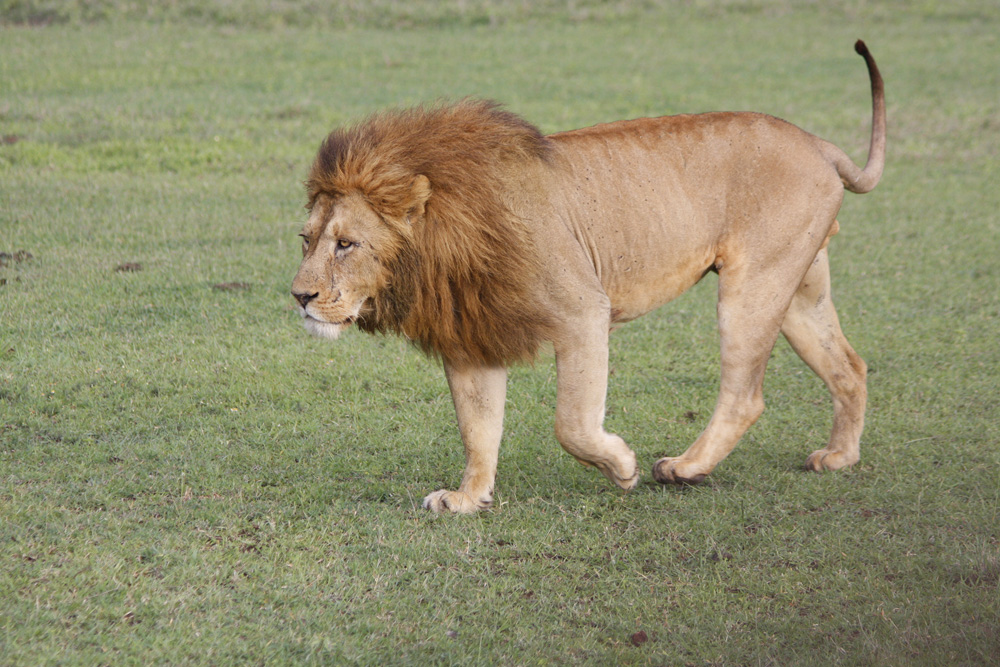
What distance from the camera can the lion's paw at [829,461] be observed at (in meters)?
4.84

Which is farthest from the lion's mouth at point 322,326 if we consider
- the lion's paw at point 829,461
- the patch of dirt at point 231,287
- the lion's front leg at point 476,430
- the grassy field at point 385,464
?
the patch of dirt at point 231,287

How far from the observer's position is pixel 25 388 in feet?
17.6

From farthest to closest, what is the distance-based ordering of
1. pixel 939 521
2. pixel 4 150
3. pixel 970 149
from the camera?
1. pixel 970 149
2. pixel 4 150
3. pixel 939 521

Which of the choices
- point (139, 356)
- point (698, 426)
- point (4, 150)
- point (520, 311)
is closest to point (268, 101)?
point (4, 150)

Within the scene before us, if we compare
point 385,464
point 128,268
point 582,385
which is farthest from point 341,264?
point 128,268

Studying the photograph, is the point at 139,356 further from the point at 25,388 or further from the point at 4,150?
the point at 4,150

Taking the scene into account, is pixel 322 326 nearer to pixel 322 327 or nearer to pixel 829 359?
pixel 322 327

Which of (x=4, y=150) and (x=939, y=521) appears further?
(x=4, y=150)

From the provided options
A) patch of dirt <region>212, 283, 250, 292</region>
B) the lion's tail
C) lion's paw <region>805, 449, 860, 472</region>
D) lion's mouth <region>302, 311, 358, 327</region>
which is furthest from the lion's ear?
patch of dirt <region>212, 283, 250, 292</region>

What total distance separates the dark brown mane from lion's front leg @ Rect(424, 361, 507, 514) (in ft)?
0.42

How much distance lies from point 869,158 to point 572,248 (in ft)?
5.33

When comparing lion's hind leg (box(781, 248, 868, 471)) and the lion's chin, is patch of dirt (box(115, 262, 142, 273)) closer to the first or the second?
the lion's chin

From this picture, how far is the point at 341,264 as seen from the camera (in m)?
3.84

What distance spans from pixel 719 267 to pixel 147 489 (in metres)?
2.39
